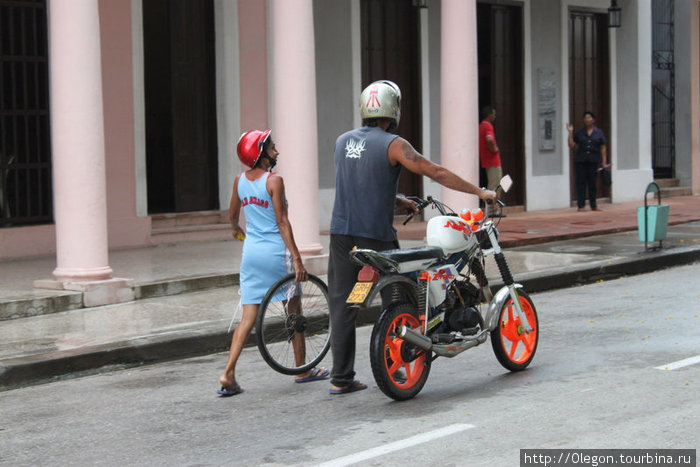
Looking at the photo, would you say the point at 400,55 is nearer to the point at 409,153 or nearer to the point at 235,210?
the point at 235,210

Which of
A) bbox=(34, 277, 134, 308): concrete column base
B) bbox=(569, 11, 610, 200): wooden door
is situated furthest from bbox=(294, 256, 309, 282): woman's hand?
bbox=(569, 11, 610, 200): wooden door

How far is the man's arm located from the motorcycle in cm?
22

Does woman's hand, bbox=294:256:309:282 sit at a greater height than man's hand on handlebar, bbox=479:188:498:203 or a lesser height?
lesser

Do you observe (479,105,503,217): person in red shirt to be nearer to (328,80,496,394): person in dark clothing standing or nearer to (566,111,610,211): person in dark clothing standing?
(566,111,610,211): person in dark clothing standing

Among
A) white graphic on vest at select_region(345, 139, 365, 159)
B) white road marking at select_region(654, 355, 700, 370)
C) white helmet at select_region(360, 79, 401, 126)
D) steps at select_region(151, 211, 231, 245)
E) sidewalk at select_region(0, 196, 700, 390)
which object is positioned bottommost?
white road marking at select_region(654, 355, 700, 370)

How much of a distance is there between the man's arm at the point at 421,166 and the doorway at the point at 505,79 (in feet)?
41.9

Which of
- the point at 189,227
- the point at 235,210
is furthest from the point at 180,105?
the point at 235,210

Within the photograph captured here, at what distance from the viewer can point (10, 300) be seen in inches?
406

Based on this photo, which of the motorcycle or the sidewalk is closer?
the motorcycle

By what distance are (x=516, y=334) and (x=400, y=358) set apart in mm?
1175

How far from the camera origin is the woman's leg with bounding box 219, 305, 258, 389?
7.38 m

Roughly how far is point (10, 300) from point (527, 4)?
1267cm

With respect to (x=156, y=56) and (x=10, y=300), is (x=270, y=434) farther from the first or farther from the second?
(x=156, y=56)

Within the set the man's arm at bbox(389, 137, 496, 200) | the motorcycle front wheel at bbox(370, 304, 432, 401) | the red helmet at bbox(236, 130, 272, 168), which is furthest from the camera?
the red helmet at bbox(236, 130, 272, 168)
